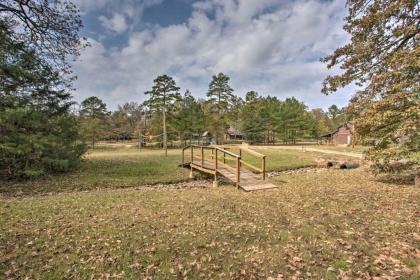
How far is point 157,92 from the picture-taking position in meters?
34.2

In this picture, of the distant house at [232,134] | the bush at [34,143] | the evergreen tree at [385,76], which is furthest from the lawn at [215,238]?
the distant house at [232,134]

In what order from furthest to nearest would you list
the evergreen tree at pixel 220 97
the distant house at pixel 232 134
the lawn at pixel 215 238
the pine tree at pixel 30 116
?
the distant house at pixel 232 134 < the evergreen tree at pixel 220 97 < the pine tree at pixel 30 116 < the lawn at pixel 215 238

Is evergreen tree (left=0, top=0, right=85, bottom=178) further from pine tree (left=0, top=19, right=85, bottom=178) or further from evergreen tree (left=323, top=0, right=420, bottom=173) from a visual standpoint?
evergreen tree (left=323, top=0, right=420, bottom=173)

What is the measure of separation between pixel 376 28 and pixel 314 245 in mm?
7967

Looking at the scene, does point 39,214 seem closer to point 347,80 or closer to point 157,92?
point 347,80

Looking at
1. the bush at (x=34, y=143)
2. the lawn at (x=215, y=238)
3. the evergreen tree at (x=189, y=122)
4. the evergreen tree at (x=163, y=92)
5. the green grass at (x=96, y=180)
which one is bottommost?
the green grass at (x=96, y=180)

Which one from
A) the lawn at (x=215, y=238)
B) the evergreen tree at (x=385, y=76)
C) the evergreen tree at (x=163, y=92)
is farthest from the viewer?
the evergreen tree at (x=163, y=92)

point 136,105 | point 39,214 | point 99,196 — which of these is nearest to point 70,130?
point 99,196

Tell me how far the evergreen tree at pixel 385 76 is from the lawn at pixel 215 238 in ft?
5.37

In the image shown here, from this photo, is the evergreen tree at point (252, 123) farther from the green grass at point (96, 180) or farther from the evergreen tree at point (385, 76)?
the evergreen tree at point (385, 76)

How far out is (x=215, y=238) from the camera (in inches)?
165

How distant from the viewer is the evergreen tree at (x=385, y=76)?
21.3 ft

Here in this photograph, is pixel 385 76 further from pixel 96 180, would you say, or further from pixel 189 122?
pixel 189 122

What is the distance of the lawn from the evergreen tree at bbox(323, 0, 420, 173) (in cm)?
164
